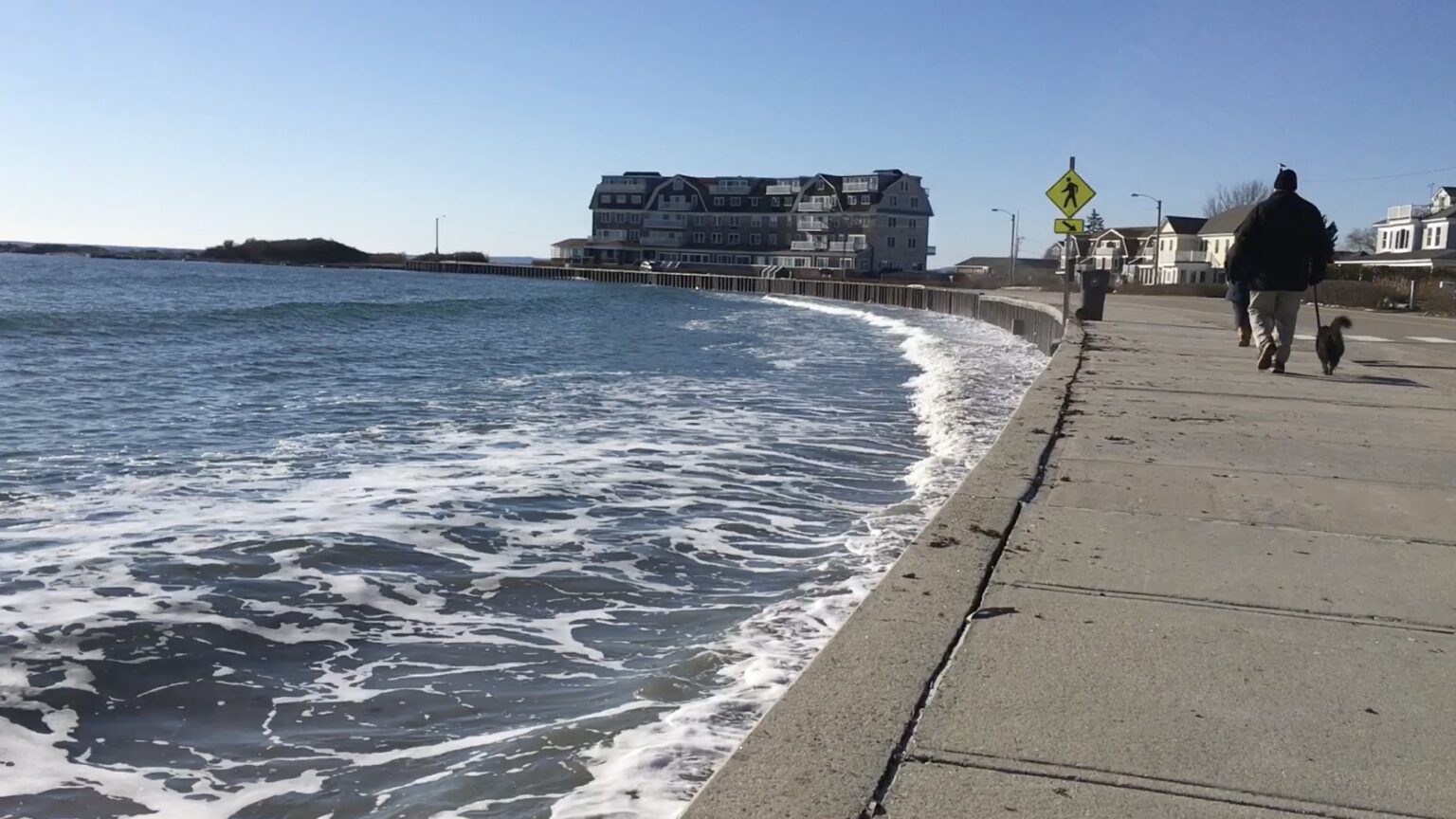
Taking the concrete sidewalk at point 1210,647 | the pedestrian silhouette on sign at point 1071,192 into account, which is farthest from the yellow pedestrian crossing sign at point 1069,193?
the concrete sidewalk at point 1210,647

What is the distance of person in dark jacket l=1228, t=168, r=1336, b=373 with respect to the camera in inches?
439

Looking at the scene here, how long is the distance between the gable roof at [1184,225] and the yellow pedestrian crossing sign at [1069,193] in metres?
83.6

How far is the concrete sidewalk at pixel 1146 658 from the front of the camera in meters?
2.58

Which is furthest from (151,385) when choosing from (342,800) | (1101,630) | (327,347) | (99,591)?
(1101,630)

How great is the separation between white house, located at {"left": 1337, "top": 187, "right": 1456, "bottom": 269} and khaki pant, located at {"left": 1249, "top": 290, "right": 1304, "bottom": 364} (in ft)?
189

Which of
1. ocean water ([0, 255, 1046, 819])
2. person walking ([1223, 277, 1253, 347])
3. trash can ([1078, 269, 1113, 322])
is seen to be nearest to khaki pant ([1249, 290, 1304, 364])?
ocean water ([0, 255, 1046, 819])

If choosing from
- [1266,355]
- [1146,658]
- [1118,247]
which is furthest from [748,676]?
[1118,247]

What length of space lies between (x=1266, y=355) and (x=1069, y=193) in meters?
9.03

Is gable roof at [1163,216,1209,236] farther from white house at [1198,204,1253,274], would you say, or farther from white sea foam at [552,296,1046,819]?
white sea foam at [552,296,1046,819]

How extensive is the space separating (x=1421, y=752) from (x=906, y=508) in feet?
14.7

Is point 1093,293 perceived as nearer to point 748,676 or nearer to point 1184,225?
point 748,676

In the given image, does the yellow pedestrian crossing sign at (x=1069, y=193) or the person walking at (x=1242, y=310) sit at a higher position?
the yellow pedestrian crossing sign at (x=1069, y=193)

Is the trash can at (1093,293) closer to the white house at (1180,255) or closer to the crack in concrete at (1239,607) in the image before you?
the crack in concrete at (1239,607)

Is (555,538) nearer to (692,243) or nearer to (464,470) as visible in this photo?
(464,470)
